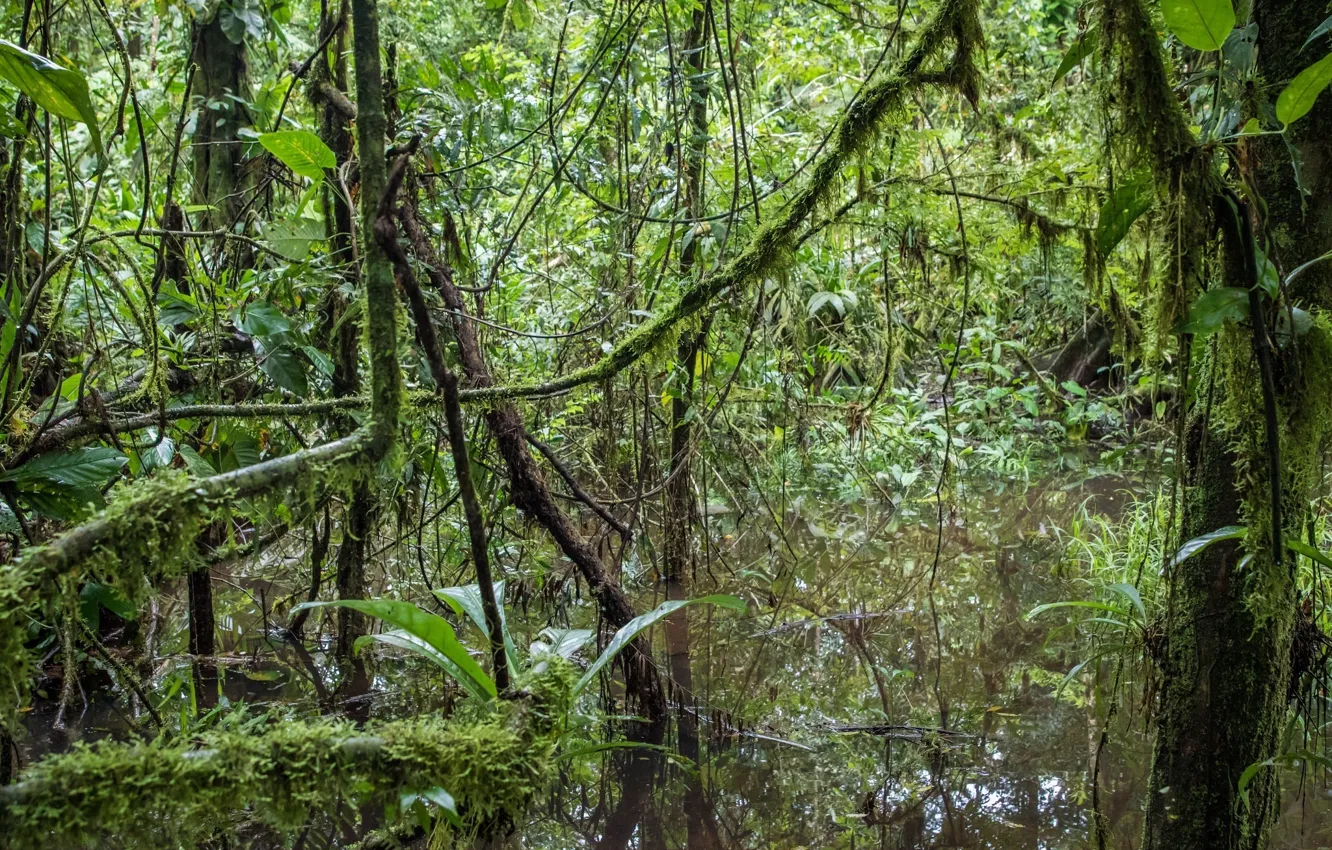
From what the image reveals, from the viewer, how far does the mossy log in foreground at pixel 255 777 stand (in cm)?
76

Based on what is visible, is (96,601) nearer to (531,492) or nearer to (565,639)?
(531,492)

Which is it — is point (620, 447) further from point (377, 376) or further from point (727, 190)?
point (377, 376)

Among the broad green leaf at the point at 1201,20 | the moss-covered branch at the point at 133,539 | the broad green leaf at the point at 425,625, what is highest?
the broad green leaf at the point at 1201,20

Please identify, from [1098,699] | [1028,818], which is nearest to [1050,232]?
[1098,699]

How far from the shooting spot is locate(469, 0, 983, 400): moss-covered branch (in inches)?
76.2

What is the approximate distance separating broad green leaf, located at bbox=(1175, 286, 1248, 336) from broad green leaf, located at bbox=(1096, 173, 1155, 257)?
0.26 metres

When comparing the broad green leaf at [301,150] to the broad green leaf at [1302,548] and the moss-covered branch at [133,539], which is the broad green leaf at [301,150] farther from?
the broad green leaf at [1302,548]

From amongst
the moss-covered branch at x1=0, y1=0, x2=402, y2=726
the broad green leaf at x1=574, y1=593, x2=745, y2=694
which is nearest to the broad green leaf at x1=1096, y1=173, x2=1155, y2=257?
the broad green leaf at x1=574, y1=593, x2=745, y2=694

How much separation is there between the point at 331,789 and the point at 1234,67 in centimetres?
172

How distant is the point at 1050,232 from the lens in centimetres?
265

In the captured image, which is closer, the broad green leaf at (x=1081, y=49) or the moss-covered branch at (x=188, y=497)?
the moss-covered branch at (x=188, y=497)

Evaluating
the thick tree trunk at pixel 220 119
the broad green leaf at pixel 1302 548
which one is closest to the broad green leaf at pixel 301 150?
the thick tree trunk at pixel 220 119

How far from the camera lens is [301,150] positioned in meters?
2.08

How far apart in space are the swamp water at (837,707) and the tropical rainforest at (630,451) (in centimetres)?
2
